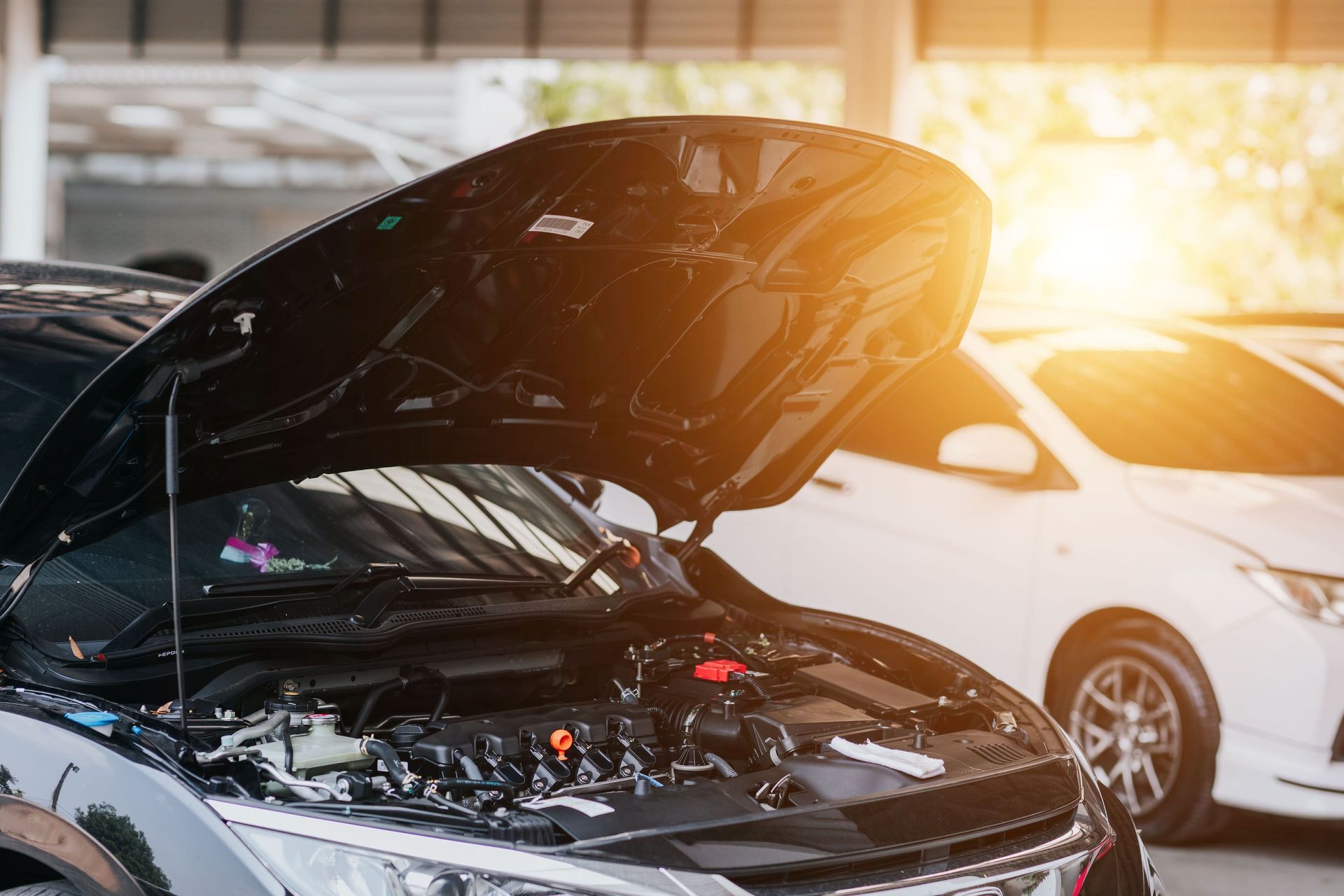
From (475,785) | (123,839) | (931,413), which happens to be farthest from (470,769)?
(931,413)

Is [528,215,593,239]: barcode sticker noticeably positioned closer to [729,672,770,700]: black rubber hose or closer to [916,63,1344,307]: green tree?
[729,672,770,700]: black rubber hose

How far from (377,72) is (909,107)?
50.6ft

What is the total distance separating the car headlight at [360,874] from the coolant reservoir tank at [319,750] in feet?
0.96

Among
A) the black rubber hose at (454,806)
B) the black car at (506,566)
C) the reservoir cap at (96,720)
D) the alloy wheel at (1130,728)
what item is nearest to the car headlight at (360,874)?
the black car at (506,566)

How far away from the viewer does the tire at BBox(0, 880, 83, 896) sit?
7.13 ft

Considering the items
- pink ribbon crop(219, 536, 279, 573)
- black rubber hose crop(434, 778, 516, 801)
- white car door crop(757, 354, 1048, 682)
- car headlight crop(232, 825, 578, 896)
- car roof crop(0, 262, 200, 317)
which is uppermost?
car roof crop(0, 262, 200, 317)

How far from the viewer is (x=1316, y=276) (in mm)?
24281

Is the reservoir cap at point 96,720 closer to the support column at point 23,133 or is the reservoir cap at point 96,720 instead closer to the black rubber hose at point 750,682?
the black rubber hose at point 750,682

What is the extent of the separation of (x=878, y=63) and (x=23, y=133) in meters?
8.75

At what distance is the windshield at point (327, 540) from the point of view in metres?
2.77

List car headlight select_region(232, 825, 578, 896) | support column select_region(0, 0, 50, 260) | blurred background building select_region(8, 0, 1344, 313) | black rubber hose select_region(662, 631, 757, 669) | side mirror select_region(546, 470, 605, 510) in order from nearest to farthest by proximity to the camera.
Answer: car headlight select_region(232, 825, 578, 896)
black rubber hose select_region(662, 631, 757, 669)
side mirror select_region(546, 470, 605, 510)
blurred background building select_region(8, 0, 1344, 313)
support column select_region(0, 0, 50, 260)

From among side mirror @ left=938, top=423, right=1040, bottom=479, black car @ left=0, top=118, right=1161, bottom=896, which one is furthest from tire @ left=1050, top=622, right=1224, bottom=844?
black car @ left=0, top=118, right=1161, bottom=896

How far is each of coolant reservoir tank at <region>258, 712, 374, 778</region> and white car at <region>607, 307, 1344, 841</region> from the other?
188 centimetres

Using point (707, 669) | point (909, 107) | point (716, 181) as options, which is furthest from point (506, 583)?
point (909, 107)
